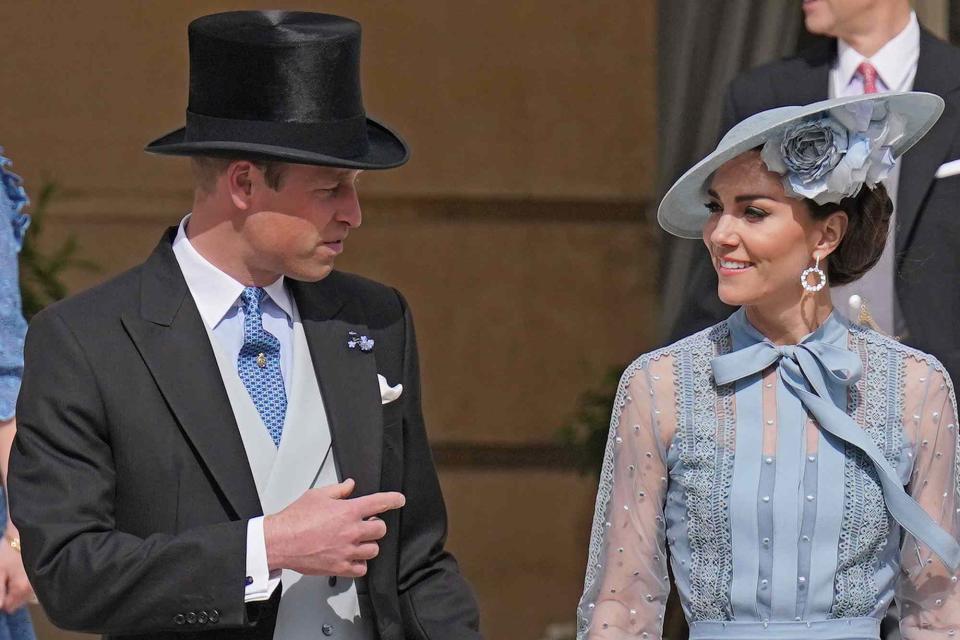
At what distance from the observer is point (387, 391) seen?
3.37 metres

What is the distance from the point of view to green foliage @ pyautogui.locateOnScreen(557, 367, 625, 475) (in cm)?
594

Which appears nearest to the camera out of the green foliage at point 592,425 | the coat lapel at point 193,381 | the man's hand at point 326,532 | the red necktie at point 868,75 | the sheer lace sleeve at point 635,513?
the man's hand at point 326,532

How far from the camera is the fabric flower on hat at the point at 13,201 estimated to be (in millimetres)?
3846

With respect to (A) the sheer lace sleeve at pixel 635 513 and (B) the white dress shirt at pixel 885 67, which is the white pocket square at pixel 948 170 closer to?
(B) the white dress shirt at pixel 885 67

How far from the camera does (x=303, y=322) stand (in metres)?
3.37

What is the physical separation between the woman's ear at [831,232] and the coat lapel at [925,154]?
2.69 ft

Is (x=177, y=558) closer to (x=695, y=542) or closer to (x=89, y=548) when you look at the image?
(x=89, y=548)

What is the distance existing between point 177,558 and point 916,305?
5.70 feet

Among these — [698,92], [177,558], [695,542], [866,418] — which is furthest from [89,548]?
[698,92]

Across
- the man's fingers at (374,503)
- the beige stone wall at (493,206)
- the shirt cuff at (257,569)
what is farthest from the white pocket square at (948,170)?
the beige stone wall at (493,206)

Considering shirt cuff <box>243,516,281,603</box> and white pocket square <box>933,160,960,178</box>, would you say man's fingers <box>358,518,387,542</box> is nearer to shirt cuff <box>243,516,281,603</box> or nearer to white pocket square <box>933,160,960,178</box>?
shirt cuff <box>243,516,281,603</box>

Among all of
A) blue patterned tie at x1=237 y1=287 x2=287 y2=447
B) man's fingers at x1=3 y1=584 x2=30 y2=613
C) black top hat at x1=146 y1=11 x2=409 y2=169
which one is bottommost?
man's fingers at x1=3 y1=584 x2=30 y2=613

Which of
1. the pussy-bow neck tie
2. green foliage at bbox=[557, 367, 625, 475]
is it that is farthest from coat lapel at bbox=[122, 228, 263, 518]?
green foliage at bbox=[557, 367, 625, 475]

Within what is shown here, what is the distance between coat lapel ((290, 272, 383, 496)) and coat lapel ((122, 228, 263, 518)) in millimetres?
164
